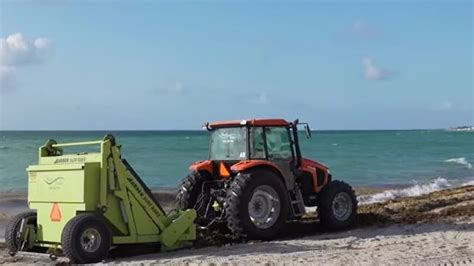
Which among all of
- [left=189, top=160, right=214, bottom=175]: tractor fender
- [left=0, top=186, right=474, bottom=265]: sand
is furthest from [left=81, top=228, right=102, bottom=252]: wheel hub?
[left=189, top=160, right=214, bottom=175]: tractor fender

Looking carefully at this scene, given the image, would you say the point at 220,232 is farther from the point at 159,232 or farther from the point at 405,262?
the point at 405,262

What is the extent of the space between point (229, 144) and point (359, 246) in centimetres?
281

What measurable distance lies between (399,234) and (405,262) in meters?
2.68

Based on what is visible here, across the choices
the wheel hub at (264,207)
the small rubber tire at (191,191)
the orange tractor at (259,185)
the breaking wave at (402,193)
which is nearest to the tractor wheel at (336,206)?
the orange tractor at (259,185)

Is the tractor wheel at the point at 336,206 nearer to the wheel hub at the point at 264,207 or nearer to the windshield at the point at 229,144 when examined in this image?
the wheel hub at the point at 264,207

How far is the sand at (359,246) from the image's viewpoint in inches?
376

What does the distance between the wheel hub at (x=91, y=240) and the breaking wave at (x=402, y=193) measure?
1172 cm

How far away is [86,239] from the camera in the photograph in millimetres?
9391

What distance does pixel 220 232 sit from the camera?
38.9 feet

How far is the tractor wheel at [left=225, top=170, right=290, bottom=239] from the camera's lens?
11.0 metres

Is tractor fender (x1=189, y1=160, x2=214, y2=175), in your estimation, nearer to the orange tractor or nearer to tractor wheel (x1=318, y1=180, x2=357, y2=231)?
the orange tractor

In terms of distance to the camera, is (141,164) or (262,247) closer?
(262,247)

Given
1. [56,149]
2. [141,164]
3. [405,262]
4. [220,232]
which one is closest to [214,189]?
[220,232]

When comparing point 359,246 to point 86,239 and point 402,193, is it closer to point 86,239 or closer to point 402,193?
point 86,239
